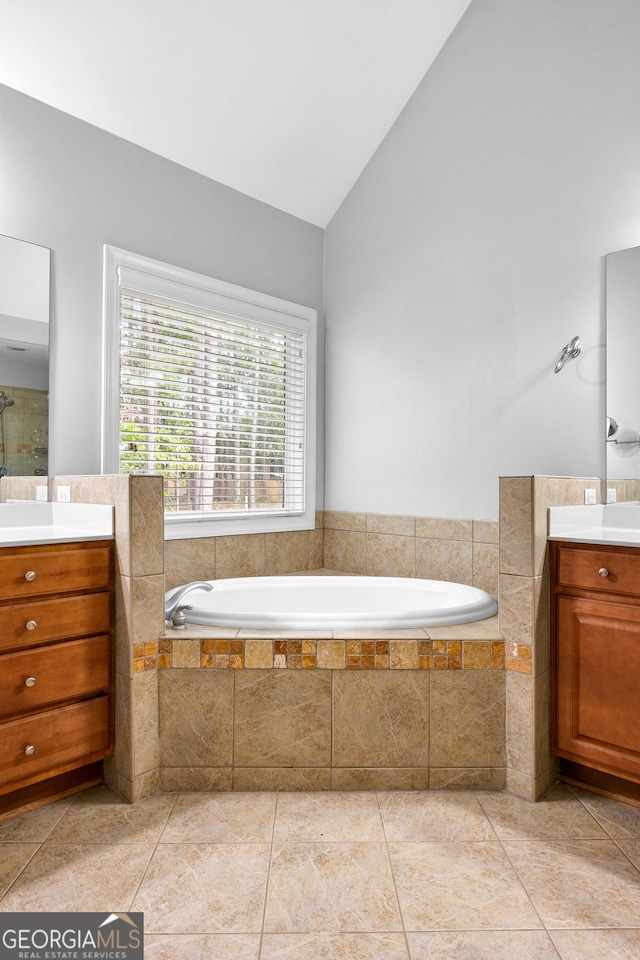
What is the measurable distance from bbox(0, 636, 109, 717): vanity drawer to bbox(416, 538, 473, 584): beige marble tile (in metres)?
1.60

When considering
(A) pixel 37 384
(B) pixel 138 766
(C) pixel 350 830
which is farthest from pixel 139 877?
(A) pixel 37 384

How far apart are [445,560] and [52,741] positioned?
1.85 m

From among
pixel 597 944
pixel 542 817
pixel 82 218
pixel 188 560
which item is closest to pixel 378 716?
pixel 542 817

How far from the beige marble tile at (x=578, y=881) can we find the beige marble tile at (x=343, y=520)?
1830 mm

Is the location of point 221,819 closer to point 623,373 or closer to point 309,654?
point 309,654

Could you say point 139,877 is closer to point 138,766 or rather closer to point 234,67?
point 138,766

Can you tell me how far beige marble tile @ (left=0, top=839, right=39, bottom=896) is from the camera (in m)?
1.58

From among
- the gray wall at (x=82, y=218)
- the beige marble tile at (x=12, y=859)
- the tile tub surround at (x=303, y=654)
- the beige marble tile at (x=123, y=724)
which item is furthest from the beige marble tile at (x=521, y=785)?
the gray wall at (x=82, y=218)

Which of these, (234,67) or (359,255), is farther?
(359,255)

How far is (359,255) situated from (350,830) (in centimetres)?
282

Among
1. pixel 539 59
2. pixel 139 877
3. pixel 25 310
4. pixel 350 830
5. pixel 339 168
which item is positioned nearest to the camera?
pixel 139 877

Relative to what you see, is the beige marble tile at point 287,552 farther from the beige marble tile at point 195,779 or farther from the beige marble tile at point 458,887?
the beige marble tile at point 458,887

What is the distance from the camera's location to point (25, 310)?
232 cm

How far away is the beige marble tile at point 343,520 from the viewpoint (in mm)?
3385
